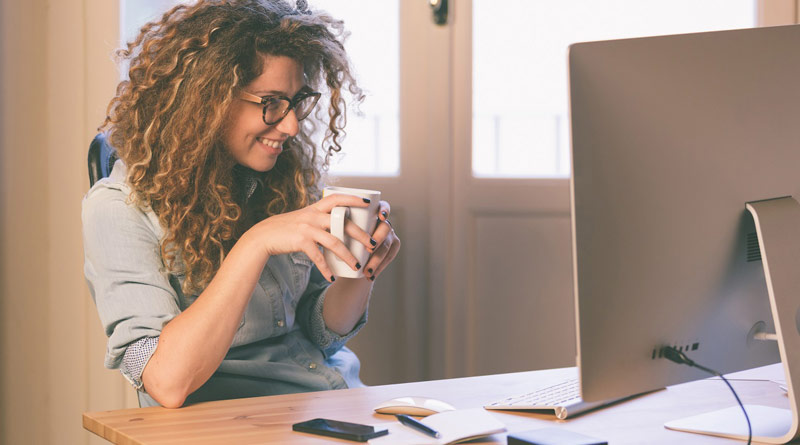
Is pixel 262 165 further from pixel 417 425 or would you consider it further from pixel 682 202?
pixel 682 202

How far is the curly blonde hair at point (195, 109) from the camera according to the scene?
4.25 feet

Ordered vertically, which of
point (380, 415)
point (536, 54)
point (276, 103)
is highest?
point (536, 54)

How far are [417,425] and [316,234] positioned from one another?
→ 311 mm

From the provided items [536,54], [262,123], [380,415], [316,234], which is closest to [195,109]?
[262,123]

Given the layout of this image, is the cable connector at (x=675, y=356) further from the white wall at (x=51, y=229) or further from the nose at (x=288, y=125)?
the white wall at (x=51, y=229)

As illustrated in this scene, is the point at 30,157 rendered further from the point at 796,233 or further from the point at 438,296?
the point at 796,233

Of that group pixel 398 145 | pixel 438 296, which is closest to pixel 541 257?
pixel 438 296

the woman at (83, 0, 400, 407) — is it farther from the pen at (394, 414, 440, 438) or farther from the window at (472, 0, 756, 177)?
the window at (472, 0, 756, 177)

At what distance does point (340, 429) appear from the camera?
907mm

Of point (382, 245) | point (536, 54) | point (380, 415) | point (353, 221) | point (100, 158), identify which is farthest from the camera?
point (536, 54)

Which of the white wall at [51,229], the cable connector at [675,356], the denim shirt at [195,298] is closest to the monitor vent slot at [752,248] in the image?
the cable connector at [675,356]

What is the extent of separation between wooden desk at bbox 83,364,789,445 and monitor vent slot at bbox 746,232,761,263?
213 mm

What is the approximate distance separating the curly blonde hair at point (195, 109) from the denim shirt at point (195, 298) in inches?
1.6

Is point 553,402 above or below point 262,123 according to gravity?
below
